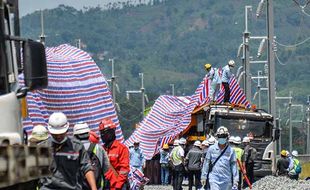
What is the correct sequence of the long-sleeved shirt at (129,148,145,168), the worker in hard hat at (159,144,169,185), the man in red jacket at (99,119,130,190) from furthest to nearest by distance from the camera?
the worker in hard hat at (159,144,169,185) → the long-sleeved shirt at (129,148,145,168) → the man in red jacket at (99,119,130,190)

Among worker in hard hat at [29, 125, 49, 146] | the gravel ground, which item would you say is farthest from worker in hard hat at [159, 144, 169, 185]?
worker in hard hat at [29, 125, 49, 146]

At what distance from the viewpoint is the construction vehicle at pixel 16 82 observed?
33.1 feet

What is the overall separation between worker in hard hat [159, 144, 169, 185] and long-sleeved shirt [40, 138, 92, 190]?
120 feet

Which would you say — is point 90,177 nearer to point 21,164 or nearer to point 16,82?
point 16,82

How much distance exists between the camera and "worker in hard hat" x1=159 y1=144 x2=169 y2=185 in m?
51.6

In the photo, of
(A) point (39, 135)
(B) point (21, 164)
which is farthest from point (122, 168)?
(B) point (21, 164)

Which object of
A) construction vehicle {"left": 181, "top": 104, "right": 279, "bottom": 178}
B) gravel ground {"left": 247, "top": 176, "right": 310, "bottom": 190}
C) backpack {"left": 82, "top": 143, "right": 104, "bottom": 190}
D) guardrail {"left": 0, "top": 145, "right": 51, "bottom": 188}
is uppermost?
guardrail {"left": 0, "top": 145, "right": 51, "bottom": 188}

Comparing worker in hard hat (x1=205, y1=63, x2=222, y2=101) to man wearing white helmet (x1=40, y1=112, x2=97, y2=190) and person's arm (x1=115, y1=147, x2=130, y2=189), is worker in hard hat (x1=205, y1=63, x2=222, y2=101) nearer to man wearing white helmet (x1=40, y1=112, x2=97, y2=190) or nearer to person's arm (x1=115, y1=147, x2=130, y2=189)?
person's arm (x1=115, y1=147, x2=130, y2=189)

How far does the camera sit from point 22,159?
9.23m

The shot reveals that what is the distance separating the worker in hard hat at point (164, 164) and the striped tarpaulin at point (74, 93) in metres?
27.8

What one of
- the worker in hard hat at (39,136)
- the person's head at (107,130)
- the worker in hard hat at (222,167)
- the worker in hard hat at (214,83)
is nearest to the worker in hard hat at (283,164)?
the worker in hard hat at (214,83)

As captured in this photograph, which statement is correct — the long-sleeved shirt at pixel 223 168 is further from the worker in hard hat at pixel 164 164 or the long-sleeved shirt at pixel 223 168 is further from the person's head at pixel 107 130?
the worker in hard hat at pixel 164 164

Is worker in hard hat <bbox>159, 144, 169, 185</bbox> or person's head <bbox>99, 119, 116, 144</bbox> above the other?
person's head <bbox>99, 119, 116, 144</bbox>

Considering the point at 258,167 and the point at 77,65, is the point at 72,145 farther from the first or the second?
the point at 258,167
